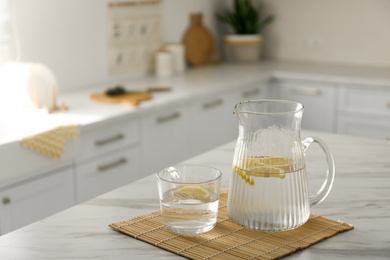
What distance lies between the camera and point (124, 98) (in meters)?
2.93

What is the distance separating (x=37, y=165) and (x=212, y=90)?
1.28m

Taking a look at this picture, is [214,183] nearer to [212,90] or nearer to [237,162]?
[237,162]

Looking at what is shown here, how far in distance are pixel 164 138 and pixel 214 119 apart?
479 millimetres

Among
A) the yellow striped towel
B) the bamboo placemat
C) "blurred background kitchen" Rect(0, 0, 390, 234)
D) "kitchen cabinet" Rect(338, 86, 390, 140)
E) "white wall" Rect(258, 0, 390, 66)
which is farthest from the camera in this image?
"white wall" Rect(258, 0, 390, 66)

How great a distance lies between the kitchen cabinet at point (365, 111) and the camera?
11.5 ft

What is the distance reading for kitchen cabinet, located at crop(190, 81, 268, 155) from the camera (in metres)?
3.30

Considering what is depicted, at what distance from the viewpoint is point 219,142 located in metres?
3.52

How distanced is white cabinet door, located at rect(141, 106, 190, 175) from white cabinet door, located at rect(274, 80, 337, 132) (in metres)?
0.92

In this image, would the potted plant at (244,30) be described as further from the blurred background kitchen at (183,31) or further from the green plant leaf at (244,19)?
the blurred background kitchen at (183,31)

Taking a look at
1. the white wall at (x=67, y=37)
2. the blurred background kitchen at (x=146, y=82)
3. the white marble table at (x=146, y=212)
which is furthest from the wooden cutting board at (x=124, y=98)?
the white marble table at (x=146, y=212)

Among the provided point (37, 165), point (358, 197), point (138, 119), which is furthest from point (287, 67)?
point (358, 197)

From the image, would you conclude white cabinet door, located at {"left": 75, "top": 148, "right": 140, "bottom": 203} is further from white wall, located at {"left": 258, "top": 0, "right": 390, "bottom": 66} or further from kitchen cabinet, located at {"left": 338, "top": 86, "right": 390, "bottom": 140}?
white wall, located at {"left": 258, "top": 0, "right": 390, "bottom": 66}

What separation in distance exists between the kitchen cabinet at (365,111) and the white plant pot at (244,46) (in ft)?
2.89

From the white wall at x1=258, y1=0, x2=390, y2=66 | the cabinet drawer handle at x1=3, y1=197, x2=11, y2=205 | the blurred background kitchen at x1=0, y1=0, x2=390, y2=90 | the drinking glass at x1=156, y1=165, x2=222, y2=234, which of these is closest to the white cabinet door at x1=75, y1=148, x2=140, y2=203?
the cabinet drawer handle at x1=3, y1=197, x2=11, y2=205
